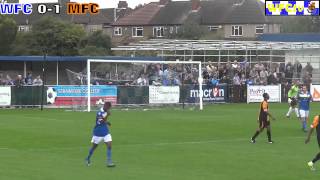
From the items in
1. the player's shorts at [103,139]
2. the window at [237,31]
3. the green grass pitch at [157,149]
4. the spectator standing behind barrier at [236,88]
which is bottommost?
the green grass pitch at [157,149]

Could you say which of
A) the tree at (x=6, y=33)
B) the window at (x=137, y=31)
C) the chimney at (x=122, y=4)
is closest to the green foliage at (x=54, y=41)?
the tree at (x=6, y=33)

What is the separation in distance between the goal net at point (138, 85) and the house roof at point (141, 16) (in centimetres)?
5911

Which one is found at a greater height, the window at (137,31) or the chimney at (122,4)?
the chimney at (122,4)

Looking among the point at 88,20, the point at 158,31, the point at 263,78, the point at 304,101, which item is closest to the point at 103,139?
the point at 304,101

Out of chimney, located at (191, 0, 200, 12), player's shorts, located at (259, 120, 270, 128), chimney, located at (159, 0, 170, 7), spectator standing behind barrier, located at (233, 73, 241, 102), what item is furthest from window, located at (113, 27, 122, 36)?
player's shorts, located at (259, 120, 270, 128)

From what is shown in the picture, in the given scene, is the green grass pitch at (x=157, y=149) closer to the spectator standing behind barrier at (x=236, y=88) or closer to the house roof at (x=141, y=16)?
the spectator standing behind barrier at (x=236, y=88)

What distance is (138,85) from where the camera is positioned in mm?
43188

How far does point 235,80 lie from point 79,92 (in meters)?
12.1

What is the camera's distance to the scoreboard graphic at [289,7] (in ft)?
154

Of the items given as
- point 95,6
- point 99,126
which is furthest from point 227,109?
point 99,126

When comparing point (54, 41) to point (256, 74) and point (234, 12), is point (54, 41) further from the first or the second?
point (256, 74)

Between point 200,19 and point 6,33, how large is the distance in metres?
32.4

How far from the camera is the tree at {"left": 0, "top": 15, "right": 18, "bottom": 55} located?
77312mm

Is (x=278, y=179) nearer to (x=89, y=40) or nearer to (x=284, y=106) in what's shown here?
(x=284, y=106)
